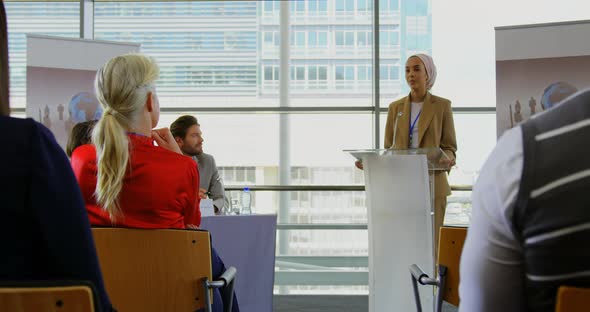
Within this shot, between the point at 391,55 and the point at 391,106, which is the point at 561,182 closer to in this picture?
the point at 391,106

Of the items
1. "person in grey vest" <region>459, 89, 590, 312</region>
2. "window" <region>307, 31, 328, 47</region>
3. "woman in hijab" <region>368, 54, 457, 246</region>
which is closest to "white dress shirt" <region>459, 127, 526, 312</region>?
"person in grey vest" <region>459, 89, 590, 312</region>

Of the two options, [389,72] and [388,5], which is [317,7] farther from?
[389,72]

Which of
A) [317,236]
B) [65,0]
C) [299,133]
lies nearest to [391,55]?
[299,133]

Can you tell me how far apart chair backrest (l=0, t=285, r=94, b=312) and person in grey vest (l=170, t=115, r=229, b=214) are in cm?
346

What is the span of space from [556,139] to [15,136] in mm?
813

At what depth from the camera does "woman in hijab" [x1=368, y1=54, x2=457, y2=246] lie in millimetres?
4840

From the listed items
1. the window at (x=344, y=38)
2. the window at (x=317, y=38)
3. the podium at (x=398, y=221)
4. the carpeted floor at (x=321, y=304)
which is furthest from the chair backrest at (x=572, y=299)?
the window at (x=317, y=38)

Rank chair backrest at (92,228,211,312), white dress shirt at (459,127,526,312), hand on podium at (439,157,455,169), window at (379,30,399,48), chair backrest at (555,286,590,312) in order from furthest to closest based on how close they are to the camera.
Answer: window at (379,30,399,48), hand on podium at (439,157,455,169), chair backrest at (92,228,211,312), chair backrest at (555,286,590,312), white dress shirt at (459,127,526,312)

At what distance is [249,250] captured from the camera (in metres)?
4.03

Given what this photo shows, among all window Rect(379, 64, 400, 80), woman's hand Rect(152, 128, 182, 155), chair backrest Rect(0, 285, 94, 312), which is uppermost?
window Rect(379, 64, 400, 80)

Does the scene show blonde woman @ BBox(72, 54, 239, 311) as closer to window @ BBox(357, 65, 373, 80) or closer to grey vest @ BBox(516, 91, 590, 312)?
grey vest @ BBox(516, 91, 590, 312)

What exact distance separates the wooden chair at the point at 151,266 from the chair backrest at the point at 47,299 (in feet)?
3.36

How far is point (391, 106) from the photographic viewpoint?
505 cm

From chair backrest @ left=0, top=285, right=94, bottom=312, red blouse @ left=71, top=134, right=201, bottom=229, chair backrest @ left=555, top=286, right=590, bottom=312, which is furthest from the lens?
red blouse @ left=71, top=134, right=201, bottom=229
